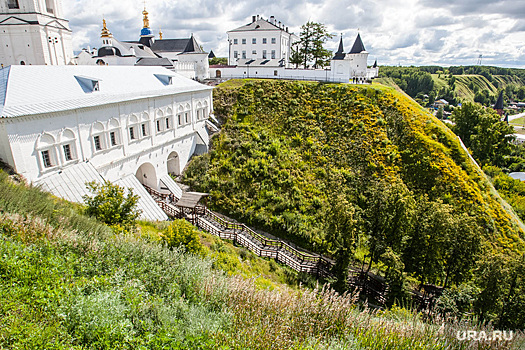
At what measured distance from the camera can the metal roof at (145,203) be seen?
62.8ft

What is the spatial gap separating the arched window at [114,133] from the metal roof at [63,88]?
138 cm

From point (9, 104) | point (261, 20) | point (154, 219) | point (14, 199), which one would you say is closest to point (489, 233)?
point (154, 219)

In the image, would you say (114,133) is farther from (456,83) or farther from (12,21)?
(456,83)

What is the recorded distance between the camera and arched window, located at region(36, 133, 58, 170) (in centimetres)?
1497

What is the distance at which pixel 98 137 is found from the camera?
18.6 metres

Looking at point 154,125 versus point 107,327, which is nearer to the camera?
point 107,327

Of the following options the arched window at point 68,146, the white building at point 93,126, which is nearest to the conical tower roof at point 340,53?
the white building at point 93,126

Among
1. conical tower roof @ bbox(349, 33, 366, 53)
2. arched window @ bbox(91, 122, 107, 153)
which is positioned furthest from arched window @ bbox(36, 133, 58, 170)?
conical tower roof @ bbox(349, 33, 366, 53)

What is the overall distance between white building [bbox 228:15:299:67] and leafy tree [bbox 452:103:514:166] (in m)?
28.5

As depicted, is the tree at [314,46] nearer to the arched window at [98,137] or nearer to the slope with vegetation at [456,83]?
the arched window at [98,137]

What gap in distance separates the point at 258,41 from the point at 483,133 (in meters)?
37.2

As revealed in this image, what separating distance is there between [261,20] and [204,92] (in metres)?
31.2

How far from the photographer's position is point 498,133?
40.2 meters

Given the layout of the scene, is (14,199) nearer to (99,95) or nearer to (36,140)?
(36,140)
